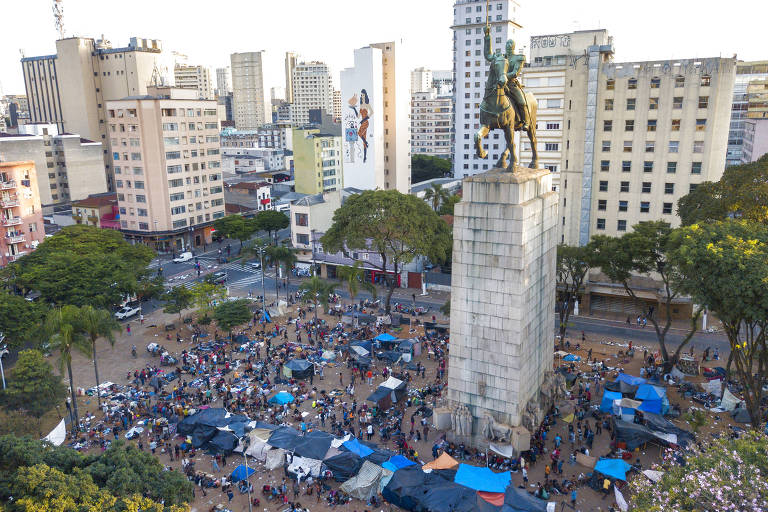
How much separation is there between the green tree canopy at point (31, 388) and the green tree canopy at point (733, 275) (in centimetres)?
3955

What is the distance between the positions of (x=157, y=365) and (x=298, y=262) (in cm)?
3075

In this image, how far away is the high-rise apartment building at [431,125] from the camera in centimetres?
16712

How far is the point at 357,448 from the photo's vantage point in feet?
104

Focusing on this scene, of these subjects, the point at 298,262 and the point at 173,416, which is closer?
the point at 173,416

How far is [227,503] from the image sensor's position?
98.4ft

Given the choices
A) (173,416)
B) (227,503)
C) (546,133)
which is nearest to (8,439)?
(227,503)

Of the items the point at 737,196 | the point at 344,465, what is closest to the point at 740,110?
the point at 737,196

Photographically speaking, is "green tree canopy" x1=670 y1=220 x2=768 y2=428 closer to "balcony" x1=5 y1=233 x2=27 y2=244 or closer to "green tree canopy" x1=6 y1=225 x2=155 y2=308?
"green tree canopy" x1=6 y1=225 x2=155 y2=308

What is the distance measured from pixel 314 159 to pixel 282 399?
80.9m

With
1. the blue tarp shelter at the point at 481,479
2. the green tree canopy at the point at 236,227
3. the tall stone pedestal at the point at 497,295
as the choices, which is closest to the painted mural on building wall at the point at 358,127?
the green tree canopy at the point at 236,227

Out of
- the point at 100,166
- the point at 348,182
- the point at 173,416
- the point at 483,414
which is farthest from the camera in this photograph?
the point at 100,166

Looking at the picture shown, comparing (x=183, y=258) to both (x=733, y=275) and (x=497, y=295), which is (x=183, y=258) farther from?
(x=733, y=275)

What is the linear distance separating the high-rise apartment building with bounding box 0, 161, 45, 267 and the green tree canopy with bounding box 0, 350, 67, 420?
119 ft

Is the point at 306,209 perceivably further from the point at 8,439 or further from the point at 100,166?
the point at 100,166
